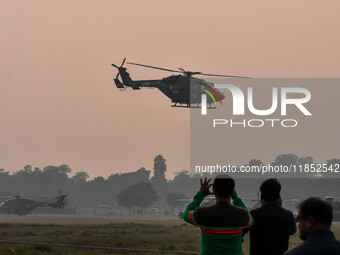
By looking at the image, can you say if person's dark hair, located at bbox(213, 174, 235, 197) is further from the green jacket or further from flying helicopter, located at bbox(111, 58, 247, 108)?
flying helicopter, located at bbox(111, 58, 247, 108)

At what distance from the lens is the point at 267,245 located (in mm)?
9570

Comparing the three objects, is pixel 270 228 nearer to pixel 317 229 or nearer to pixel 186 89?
pixel 317 229

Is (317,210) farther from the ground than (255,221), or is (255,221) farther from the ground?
(317,210)

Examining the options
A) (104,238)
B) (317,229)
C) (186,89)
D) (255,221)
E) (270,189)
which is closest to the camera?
(317,229)

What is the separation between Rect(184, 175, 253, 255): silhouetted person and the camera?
28.8 feet

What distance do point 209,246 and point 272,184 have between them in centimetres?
125

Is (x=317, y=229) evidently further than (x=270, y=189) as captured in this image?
No

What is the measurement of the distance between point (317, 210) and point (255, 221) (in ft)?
11.1

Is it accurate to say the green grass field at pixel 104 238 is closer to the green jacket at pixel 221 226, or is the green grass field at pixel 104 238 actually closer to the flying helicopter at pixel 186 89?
the flying helicopter at pixel 186 89

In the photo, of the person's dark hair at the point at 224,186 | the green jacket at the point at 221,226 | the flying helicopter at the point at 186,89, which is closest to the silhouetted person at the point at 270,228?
the green jacket at the point at 221,226

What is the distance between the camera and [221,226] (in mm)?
8773

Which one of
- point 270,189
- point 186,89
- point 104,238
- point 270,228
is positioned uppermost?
point 186,89

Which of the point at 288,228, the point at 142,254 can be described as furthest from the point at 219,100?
the point at 288,228

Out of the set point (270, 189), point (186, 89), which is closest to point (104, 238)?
point (186, 89)
